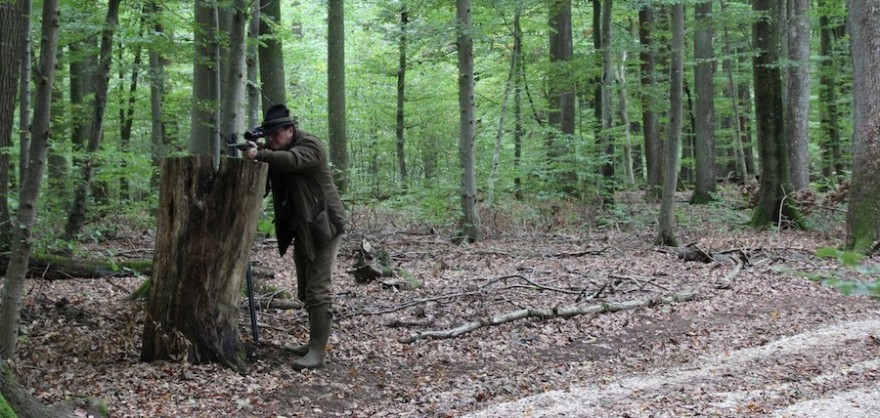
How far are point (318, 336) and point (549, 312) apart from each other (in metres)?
2.70

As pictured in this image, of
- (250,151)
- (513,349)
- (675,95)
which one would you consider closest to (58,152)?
(250,151)

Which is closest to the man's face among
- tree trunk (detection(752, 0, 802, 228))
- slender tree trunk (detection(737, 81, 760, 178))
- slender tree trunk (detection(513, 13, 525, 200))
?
tree trunk (detection(752, 0, 802, 228))

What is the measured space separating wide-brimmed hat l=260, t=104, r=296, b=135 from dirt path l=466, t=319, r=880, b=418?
270cm

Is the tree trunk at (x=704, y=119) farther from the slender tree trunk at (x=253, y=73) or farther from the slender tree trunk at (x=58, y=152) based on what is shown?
the slender tree trunk at (x=58, y=152)

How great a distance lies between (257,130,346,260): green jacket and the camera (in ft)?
17.5

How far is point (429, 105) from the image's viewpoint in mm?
23250

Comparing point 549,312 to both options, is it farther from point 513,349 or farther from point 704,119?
point 704,119

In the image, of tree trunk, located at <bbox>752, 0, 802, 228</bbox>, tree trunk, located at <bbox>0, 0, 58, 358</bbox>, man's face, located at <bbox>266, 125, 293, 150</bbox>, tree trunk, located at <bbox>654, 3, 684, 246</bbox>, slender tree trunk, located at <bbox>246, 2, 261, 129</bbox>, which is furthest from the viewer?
tree trunk, located at <bbox>752, 0, 802, 228</bbox>

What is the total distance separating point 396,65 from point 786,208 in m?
12.8

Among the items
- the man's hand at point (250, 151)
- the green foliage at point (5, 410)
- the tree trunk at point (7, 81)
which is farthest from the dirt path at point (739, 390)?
the tree trunk at point (7, 81)

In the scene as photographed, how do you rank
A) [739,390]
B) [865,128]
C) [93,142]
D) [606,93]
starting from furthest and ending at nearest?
1. [606,93]
2. [865,128]
3. [93,142]
4. [739,390]

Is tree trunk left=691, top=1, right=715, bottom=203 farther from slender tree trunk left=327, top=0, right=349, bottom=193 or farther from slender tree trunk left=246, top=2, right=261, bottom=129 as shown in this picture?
slender tree trunk left=246, top=2, right=261, bottom=129

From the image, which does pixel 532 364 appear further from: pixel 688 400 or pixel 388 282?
pixel 388 282

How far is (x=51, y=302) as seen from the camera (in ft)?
20.4
